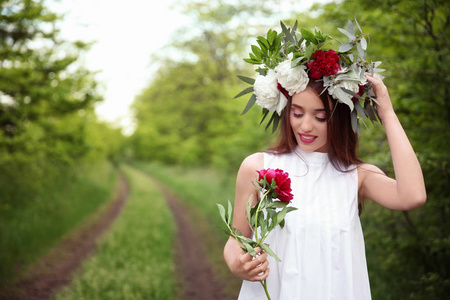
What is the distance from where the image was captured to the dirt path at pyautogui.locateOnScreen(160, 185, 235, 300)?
538cm

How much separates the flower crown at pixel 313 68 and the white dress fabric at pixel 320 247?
37cm

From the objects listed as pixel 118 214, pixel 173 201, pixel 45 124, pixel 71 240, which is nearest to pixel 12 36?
pixel 45 124

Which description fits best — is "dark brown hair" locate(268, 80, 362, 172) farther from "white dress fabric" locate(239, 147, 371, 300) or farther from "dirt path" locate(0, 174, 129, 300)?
"dirt path" locate(0, 174, 129, 300)

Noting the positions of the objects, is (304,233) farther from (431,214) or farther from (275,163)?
(431,214)

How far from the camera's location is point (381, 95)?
167 centimetres

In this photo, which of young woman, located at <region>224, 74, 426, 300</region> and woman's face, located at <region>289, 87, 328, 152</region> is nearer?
young woman, located at <region>224, 74, 426, 300</region>

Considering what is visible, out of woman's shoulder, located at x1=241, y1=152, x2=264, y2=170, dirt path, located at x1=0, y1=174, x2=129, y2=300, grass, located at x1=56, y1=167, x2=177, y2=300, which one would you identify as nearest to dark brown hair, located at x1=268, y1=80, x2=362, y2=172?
woman's shoulder, located at x1=241, y1=152, x2=264, y2=170

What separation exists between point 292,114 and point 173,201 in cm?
1241

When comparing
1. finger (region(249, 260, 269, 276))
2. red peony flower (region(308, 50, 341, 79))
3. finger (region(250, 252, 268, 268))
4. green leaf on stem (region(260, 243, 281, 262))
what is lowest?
finger (region(249, 260, 269, 276))

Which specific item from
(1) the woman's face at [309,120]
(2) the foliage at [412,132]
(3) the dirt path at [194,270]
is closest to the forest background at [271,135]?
(2) the foliage at [412,132]

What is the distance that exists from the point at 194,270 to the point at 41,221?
3.33 metres

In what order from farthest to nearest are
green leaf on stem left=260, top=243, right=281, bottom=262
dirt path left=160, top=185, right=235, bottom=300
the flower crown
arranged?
1. dirt path left=160, top=185, right=235, bottom=300
2. the flower crown
3. green leaf on stem left=260, top=243, right=281, bottom=262

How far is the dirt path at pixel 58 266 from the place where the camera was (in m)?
5.11

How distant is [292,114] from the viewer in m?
1.87
